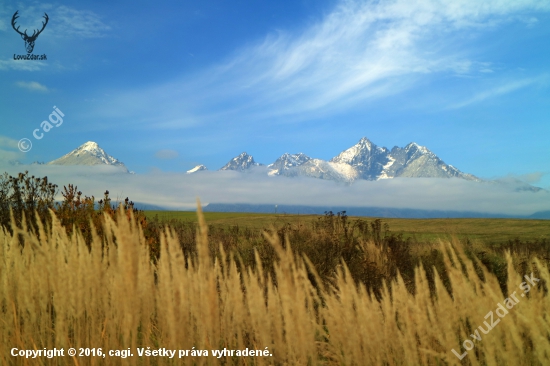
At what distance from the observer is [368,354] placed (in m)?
2.46

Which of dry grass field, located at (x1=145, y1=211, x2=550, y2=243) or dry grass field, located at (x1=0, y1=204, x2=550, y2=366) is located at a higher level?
dry grass field, located at (x1=0, y1=204, x2=550, y2=366)

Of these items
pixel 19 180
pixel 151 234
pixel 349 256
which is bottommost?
pixel 349 256

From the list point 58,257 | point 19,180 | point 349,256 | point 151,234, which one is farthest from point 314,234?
point 58,257

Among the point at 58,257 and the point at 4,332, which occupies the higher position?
the point at 58,257

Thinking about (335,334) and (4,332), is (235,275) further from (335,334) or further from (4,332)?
(4,332)

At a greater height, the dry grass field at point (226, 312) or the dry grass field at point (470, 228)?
the dry grass field at point (226, 312)

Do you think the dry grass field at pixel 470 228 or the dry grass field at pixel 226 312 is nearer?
the dry grass field at pixel 226 312

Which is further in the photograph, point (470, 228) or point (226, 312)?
point (470, 228)

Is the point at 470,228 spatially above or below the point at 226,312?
below

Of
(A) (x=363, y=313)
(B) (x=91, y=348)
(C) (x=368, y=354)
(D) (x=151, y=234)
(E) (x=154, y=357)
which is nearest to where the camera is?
(A) (x=363, y=313)

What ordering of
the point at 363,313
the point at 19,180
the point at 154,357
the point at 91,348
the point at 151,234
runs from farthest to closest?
the point at 19,180
the point at 151,234
the point at 154,357
the point at 91,348
the point at 363,313

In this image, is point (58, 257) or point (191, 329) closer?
point (191, 329)

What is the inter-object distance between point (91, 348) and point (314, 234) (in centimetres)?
870

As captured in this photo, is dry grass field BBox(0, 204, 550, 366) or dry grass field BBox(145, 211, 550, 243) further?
dry grass field BBox(145, 211, 550, 243)
